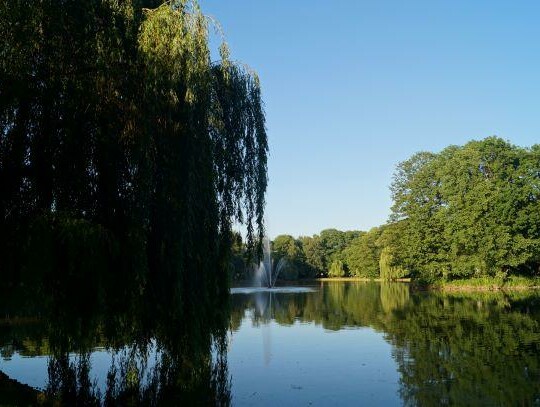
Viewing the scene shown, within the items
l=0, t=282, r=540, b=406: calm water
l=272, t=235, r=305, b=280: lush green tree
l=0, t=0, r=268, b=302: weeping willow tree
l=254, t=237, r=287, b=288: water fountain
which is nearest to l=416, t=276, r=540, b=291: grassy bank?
l=0, t=282, r=540, b=406: calm water

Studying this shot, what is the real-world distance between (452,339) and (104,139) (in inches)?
636

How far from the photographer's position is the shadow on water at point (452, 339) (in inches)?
465

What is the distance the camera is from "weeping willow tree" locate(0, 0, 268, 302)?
28.5 ft

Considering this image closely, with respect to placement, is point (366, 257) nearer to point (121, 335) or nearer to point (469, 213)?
point (469, 213)

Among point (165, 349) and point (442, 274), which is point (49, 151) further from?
point (442, 274)

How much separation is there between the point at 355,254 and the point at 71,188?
87.1m

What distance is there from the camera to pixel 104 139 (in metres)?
9.00

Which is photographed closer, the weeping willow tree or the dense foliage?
the weeping willow tree

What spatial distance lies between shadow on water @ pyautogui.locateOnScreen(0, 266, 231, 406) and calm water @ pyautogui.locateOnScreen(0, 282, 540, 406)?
112 millimetres

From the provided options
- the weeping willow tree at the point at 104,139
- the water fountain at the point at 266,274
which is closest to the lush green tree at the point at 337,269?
the water fountain at the point at 266,274

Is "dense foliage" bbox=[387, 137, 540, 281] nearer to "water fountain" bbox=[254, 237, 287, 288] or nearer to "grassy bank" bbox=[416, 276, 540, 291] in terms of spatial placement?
"grassy bank" bbox=[416, 276, 540, 291]

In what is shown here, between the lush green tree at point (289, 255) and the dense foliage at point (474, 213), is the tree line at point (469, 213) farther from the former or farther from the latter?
the lush green tree at point (289, 255)

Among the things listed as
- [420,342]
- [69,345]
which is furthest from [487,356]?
[69,345]

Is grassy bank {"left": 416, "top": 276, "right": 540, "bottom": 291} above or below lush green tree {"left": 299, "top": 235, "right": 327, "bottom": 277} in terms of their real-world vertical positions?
below
